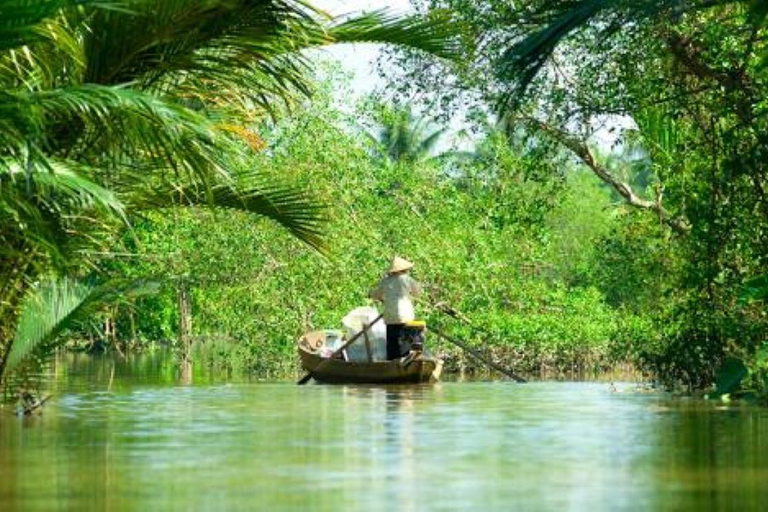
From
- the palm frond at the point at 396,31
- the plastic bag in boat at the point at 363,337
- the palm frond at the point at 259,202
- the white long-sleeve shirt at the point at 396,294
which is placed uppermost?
the palm frond at the point at 396,31

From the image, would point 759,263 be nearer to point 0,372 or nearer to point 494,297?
point 0,372

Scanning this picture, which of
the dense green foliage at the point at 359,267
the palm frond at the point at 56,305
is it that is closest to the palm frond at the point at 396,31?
the palm frond at the point at 56,305

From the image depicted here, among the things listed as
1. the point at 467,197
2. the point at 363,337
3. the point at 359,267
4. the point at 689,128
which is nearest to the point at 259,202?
the point at 689,128

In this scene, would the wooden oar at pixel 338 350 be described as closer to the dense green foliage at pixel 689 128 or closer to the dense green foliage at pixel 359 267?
the dense green foliage at pixel 689 128

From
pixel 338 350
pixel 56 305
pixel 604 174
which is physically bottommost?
pixel 338 350

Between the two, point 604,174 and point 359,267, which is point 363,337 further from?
point 359,267

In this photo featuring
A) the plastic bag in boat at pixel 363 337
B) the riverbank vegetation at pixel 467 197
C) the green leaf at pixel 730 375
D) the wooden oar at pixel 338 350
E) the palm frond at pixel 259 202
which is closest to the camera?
the riverbank vegetation at pixel 467 197

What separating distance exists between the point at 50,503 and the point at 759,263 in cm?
1303

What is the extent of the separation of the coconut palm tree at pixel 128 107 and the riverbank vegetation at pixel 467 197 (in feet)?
0.11

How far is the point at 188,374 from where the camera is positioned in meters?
35.2

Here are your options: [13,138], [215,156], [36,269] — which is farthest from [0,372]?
[13,138]

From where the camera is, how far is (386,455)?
12.7 m

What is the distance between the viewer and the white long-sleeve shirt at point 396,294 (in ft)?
87.8

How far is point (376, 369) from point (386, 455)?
14.3 m
